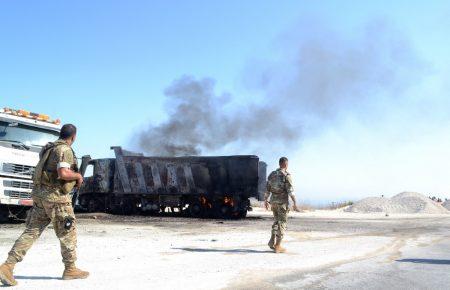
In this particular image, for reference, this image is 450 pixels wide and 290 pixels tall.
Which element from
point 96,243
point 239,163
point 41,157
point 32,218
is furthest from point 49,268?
point 239,163

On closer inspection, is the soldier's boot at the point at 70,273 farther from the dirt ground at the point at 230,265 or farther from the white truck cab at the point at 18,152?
the white truck cab at the point at 18,152

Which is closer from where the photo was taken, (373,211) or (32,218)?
(32,218)

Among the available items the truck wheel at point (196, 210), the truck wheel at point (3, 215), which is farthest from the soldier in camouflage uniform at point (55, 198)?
the truck wheel at point (196, 210)

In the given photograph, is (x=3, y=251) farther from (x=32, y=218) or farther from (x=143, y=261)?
(x=32, y=218)

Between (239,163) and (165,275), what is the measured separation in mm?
15672

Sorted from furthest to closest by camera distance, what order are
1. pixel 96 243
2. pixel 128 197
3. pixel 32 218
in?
pixel 128 197 → pixel 96 243 → pixel 32 218

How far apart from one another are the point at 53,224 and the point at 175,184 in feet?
56.5

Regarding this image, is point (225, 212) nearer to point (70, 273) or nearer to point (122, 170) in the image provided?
point (122, 170)

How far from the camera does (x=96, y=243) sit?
965 cm

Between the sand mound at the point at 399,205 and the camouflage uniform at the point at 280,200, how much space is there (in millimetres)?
34952

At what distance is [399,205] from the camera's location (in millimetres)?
44281

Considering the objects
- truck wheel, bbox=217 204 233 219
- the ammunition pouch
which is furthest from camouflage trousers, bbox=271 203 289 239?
truck wheel, bbox=217 204 233 219

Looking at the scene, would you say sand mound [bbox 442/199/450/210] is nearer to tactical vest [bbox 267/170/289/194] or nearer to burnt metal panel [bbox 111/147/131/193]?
A: burnt metal panel [bbox 111/147/131/193]

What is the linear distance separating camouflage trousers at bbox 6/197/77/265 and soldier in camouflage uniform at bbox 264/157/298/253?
13.6ft
